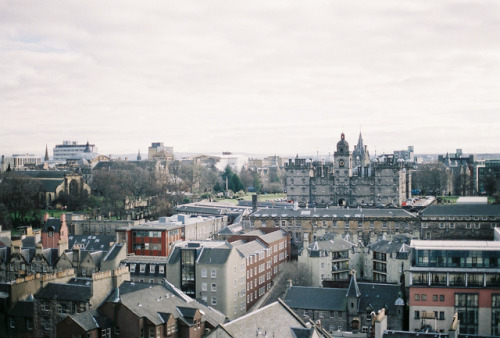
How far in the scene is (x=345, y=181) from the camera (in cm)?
10969

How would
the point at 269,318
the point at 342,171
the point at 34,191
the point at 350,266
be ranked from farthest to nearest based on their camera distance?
the point at 342,171
the point at 34,191
the point at 350,266
the point at 269,318

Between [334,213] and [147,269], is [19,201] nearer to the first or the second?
[147,269]

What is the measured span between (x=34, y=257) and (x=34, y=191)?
4330 centimetres

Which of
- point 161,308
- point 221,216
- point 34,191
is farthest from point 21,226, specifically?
point 161,308

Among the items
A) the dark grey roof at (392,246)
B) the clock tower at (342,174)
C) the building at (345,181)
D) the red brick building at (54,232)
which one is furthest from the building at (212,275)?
the clock tower at (342,174)

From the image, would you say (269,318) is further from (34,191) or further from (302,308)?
(34,191)

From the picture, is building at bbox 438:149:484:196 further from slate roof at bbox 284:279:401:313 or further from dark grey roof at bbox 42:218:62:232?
dark grey roof at bbox 42:218:62:232

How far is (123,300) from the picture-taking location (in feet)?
125

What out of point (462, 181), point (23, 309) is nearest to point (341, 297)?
point (23, 309)

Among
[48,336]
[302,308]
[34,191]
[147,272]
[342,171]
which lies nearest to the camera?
[48,336]

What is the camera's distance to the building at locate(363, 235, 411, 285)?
57.4 m

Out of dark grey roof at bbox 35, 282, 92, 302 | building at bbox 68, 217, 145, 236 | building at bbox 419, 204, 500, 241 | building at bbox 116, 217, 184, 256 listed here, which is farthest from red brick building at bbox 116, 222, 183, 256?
building at bbox 419, 204, 500, 241

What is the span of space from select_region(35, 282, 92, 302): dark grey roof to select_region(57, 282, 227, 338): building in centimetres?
201

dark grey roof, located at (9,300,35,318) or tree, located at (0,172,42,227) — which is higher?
tree, located at (0,172,42,227)
